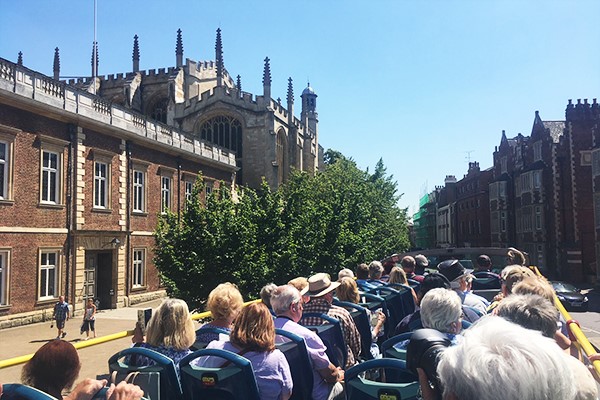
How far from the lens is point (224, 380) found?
3.53m

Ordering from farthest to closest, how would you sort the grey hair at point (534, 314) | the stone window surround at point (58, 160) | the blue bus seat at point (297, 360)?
the stone window surround at point (58, 160) < the blue bus seat at point (297, 360) < the grey hair at point (534, 314)

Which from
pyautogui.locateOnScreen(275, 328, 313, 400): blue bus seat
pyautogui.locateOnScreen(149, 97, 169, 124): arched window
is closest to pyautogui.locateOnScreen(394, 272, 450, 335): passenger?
pyautogui.locateOnScreen(275, 328, 313, 400): blue bus seat

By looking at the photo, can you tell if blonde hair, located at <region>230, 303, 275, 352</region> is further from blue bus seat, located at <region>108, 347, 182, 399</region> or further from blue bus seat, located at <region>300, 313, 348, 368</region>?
blue bus seat, located at <region>300, 313, 348, 368</region>

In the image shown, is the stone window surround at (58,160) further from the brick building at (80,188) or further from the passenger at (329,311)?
the passenger at (329,311)

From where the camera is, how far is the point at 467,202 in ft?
223

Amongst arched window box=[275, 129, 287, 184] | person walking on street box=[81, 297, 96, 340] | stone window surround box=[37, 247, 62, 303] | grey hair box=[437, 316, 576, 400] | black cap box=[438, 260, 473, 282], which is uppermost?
arched window box=[275, 129, 287, 184]

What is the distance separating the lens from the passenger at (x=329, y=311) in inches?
212

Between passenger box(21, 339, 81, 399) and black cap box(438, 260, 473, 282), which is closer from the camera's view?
passenger box(21, 339, 81, 399)

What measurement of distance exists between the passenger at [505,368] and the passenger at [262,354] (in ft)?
7.30

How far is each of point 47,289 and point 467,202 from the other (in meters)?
57.5

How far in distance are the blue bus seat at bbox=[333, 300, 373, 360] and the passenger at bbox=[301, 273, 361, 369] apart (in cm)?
33

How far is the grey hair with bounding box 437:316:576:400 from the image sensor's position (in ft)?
5.08

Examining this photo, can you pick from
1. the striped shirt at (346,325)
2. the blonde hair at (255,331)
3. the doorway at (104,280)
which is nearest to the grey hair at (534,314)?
the blonde hair at (255,331)

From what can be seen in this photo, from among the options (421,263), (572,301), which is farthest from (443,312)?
(572,301)
